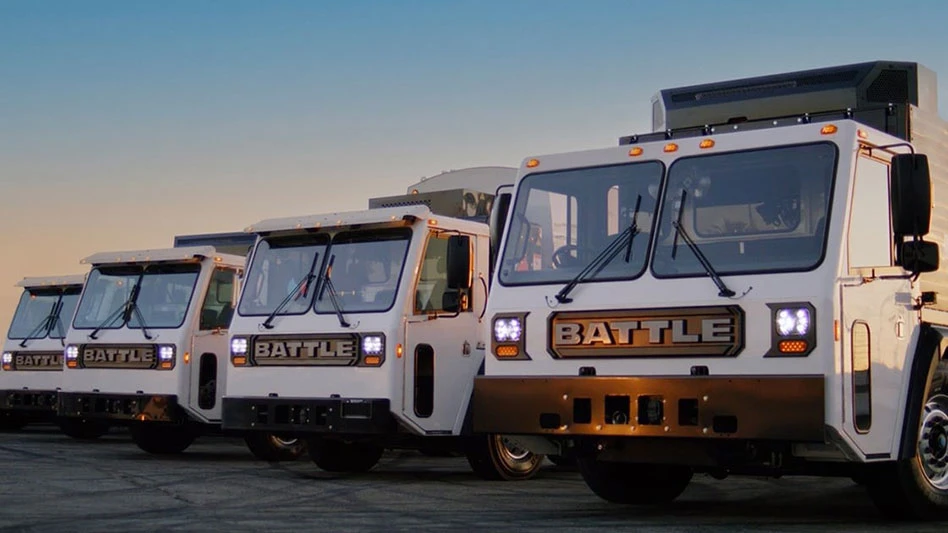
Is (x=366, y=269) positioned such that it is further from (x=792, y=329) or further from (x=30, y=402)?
(x=30, y=402)

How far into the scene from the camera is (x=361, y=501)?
10680 millimetres

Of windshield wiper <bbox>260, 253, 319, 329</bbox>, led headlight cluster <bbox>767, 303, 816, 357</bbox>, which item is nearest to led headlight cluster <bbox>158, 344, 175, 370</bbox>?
windshield wiper <bbox>260, 253, 319, 329</bbox>

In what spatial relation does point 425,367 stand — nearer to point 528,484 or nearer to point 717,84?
point 528,484

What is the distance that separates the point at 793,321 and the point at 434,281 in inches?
188

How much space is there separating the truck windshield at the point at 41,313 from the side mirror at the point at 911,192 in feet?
43.9

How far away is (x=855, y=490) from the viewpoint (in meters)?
12.4

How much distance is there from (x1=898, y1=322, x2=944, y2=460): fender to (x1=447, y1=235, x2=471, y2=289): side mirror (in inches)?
152

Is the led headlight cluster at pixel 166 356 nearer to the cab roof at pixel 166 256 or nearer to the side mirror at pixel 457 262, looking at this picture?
the cab roof at pixel 166 256

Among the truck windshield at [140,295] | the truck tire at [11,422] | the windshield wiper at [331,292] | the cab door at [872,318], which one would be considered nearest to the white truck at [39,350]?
the truck tire at [11,422]

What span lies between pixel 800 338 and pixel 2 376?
1403cm

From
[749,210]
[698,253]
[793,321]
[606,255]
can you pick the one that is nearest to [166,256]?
[606,255]

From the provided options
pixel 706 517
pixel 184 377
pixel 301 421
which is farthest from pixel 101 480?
pixel 706 517

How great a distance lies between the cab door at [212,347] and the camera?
15312mm

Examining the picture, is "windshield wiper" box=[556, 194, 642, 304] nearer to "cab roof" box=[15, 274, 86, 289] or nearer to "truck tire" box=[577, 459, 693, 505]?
"truck tire" box=[577, 459, 693, 505]
